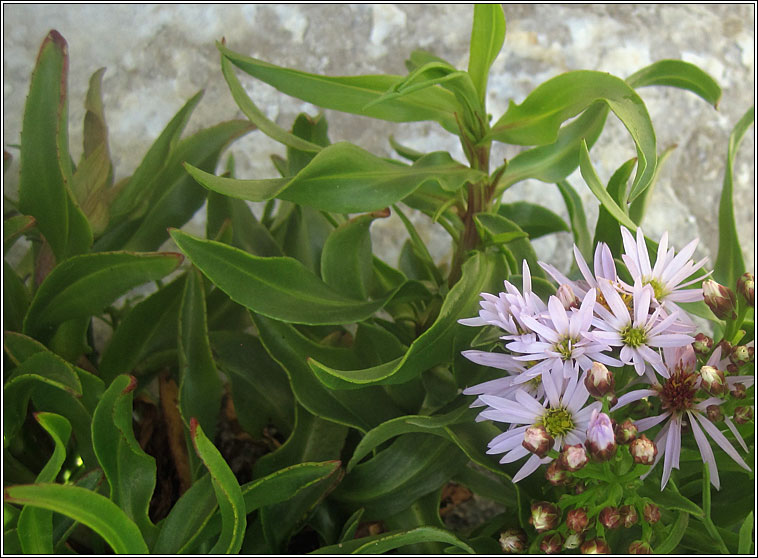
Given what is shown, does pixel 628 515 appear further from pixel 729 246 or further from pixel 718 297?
pixel 729 246

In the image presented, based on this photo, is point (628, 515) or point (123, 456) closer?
point (628, 515)

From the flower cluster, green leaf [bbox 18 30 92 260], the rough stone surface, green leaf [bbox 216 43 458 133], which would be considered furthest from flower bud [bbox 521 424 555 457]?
the rough stone surface

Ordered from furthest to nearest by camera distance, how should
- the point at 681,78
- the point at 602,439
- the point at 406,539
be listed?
the point at 681,78 < the point at 406,539 < the point at 602,439

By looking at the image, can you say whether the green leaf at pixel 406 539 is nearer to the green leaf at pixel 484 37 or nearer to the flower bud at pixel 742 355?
the flower bud at pixel 742 355

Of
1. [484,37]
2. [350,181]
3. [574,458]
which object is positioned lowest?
[574,458]

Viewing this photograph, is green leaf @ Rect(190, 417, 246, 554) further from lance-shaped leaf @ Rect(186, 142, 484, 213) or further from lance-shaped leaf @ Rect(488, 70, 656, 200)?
lance-shaped leaf @ Rect(488, 70, 656, 200)

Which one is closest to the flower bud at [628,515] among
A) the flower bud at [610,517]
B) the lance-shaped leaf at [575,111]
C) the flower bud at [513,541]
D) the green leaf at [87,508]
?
the flower bud at [610,517]

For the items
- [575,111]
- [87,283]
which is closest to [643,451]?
[575,111]
